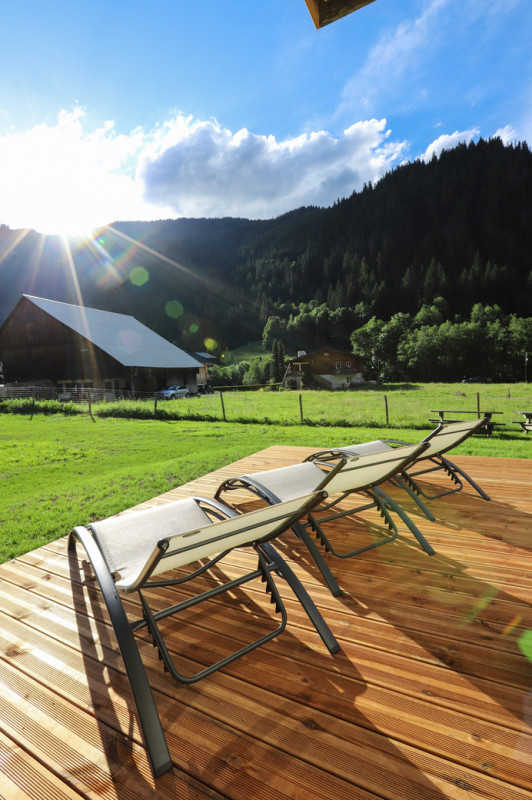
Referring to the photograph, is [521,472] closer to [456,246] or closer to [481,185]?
[456,246]

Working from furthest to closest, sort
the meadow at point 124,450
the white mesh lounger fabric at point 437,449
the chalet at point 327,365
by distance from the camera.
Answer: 1. the chalet at point 327,365
2. the meadow at point 124,450
3. the white mesh lounger fabric at point 437,449

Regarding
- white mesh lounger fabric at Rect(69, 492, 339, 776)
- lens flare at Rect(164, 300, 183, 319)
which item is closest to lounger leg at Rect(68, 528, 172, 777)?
white mesh lounger fabric at Rect(69, 492, 339, 776)

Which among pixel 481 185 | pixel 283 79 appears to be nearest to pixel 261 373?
pixel 283 79

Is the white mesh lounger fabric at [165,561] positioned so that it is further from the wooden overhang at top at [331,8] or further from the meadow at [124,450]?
the wooden overhang at top at [331,8]

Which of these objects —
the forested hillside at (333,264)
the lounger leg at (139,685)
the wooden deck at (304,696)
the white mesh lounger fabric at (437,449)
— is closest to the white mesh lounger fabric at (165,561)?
the lounger leg at (139,685)

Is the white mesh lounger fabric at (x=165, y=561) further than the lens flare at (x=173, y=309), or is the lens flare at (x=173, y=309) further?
the lens flare at (x=173, y=309)

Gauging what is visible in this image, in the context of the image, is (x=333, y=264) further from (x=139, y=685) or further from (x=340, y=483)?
(x=139, y=685)

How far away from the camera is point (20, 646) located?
180cm

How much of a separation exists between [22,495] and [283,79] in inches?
434

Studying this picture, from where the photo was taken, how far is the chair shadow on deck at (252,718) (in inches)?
44.4

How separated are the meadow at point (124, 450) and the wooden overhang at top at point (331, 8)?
14.1ft

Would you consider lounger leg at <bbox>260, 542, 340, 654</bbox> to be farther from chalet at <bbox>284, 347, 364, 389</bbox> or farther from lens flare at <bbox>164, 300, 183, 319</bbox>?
lens flare at <bbox>164, 300, 183, 319</bbox>

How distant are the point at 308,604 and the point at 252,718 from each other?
20.6 inches

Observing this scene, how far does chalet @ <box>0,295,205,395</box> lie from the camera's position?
2558 cm
